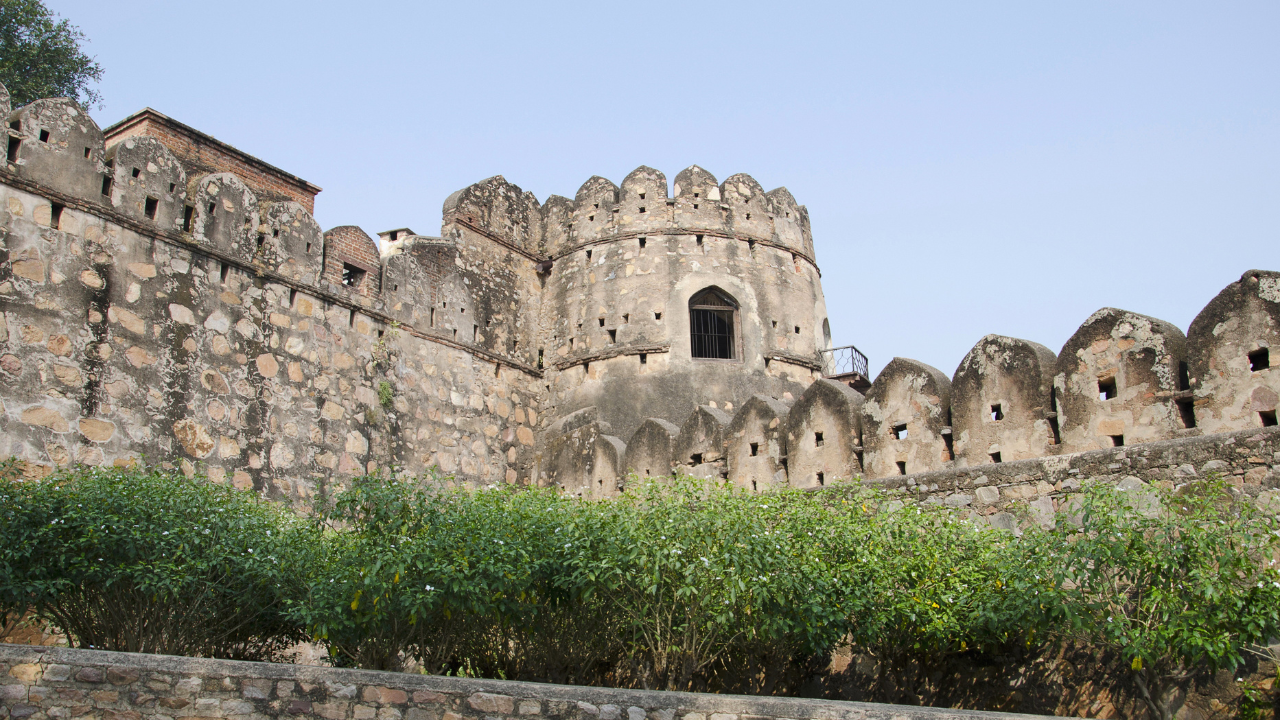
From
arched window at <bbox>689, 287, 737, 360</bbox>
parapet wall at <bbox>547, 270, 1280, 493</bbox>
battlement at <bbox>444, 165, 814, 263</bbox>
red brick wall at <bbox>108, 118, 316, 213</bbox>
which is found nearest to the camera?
parapet wall at <bbox>547, 270, 1280, 493</bbox>

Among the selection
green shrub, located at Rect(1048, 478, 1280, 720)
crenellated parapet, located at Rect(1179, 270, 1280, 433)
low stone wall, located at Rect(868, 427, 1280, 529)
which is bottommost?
green shrub, located at Rect(1048, 478, 1280, 720)

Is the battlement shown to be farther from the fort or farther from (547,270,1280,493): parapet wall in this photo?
(547,270,1280,493): parapet wall

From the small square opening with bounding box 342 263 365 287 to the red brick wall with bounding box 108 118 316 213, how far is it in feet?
5.75

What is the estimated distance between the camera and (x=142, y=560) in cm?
682

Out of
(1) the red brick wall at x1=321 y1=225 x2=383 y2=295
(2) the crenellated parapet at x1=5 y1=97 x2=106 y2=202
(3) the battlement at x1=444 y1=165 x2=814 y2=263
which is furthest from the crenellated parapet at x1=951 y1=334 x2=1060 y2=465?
(2) the crenellated parapet at x1=5 y1=97 x2=106 y2=202

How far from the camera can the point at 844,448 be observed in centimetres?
1030

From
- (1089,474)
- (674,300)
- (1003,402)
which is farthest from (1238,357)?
(674,300)

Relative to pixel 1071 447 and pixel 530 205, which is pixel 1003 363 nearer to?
pixel 1071 447

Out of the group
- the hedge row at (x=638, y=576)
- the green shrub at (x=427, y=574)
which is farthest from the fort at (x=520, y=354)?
the green shrub at (x=427, y=574)

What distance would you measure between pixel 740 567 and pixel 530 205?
8.93m

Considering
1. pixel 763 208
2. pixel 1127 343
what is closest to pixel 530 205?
pixel 763 208

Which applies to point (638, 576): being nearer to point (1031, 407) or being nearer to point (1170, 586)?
point (1170, 586)

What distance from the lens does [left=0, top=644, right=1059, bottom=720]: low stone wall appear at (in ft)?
18.8

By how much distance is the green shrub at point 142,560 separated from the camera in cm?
Answer: 660
